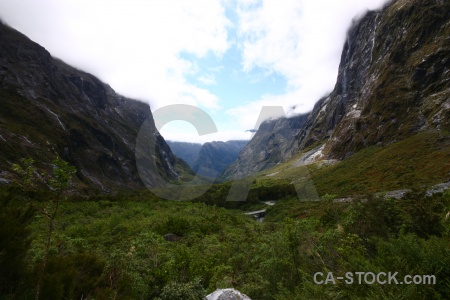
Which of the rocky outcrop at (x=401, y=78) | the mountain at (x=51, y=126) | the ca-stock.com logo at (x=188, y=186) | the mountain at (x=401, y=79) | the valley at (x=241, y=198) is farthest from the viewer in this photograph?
the rocky outcrop at (x=401, y=78)

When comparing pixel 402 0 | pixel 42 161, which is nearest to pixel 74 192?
pixel 42 161

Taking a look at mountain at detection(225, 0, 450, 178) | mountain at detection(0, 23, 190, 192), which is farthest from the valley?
mountain at detection(0, 23, 190, 192)

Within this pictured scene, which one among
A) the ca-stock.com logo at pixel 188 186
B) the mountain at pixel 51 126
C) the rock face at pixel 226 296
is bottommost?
the rock face at pixel 226 296

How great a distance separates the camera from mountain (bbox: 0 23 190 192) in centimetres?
6300

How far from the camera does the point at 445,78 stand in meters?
72.9

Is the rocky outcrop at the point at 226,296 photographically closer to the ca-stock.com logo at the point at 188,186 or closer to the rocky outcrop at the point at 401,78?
the ca-stock.com logo at the point at 188,186

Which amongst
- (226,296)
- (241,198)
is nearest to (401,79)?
(241,198)

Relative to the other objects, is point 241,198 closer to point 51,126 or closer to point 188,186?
point 188,186

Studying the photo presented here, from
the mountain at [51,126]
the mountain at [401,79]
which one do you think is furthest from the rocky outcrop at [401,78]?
the mountain at [51,126]

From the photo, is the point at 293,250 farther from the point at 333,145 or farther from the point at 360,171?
the point at 333,145

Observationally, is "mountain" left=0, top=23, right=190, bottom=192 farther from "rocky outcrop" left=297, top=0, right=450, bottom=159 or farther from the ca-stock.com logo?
"rocky outcrop" left=297, top=0, right=450, bottom=159

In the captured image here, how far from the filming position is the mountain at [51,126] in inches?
2480

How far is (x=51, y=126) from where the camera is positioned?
80375 mm

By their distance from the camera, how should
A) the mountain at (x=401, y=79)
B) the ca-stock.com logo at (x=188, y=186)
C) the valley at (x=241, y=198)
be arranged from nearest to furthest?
1. the valley at (x=241, y=198)
2. the ca-stock.com logo at (x=188, y=186)
3. the mountain at (x=401, y=79)
